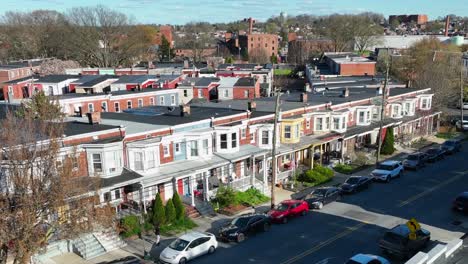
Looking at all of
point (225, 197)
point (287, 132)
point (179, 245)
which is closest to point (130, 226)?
point (179, 245)

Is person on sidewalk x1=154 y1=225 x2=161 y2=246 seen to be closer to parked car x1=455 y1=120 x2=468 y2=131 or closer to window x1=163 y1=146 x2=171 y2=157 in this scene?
window x1=163 y1=146 x2=171 y2=157

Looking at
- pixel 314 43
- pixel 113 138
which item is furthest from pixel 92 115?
pixel 314 43

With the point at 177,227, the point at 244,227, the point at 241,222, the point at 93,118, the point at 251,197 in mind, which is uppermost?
the point at 93,118

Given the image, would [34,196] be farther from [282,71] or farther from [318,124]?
[282,71]

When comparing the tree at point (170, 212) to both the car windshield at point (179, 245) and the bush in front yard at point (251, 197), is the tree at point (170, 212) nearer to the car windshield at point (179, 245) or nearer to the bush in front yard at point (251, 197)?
the car windshield at point (179, 245)

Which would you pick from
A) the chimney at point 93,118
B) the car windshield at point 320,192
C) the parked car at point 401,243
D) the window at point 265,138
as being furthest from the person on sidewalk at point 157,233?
the window at point 265,138

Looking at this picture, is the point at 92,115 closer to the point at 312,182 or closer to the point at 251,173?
the point at 251,173
